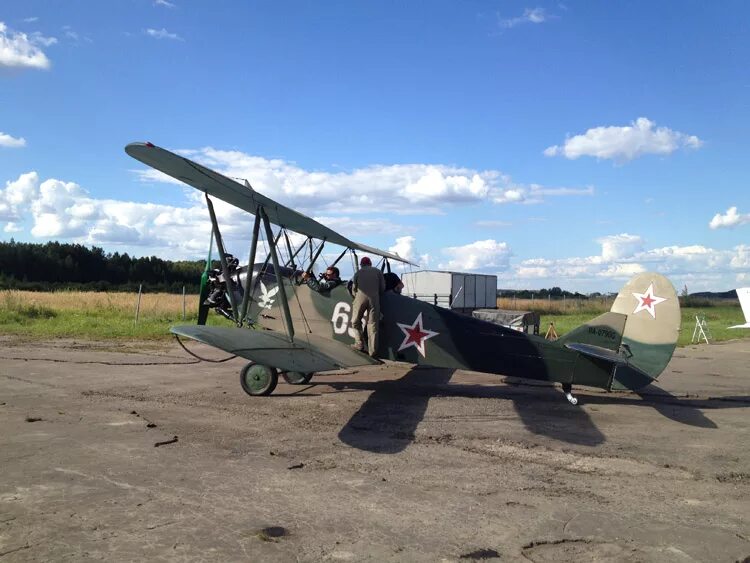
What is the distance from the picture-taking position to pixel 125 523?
412 centimetres

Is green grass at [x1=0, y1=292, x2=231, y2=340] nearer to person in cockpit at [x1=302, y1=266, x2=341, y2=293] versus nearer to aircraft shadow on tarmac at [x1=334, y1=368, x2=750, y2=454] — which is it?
person in cockpit at [x1=302, y1=266, x2=341, y2=293]

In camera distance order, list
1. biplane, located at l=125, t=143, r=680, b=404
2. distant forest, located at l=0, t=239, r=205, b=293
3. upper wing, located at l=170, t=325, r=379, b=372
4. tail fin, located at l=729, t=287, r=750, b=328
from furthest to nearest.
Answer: distant forest, located at l=0, t=239, r=205, b=293
tail fin, located at l=729, t=287, r=750, b=328
biplane, located at l=125, t=143, r=680, b=404
upper wing, located at l=170, t=325, r=379, b=372

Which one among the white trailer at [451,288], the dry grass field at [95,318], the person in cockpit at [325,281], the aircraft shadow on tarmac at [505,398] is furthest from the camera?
the white trailer at [451,288]

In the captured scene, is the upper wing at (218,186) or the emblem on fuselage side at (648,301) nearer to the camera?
the upper wing at (218,186)

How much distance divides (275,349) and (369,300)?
191 cm

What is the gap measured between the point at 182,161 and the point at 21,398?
447cm

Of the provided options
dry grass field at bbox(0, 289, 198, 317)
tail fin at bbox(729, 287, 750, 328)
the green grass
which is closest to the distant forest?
dry grass field at bbox(0, 289, 198, 317)

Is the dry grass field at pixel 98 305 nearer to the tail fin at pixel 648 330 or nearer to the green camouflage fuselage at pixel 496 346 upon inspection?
the green camouflage fuselage at pixel 496 346

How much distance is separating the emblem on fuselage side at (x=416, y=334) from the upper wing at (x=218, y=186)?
271 centimetres

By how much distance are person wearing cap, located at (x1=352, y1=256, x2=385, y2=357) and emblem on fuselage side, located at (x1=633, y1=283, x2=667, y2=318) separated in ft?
13.4

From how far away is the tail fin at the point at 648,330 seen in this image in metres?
8.85

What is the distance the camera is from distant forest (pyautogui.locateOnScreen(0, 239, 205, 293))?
73062 mm

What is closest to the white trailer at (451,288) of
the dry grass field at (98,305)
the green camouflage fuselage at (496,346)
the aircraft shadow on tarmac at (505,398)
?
the dry grass field at (98,305)

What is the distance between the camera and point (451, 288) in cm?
3186
